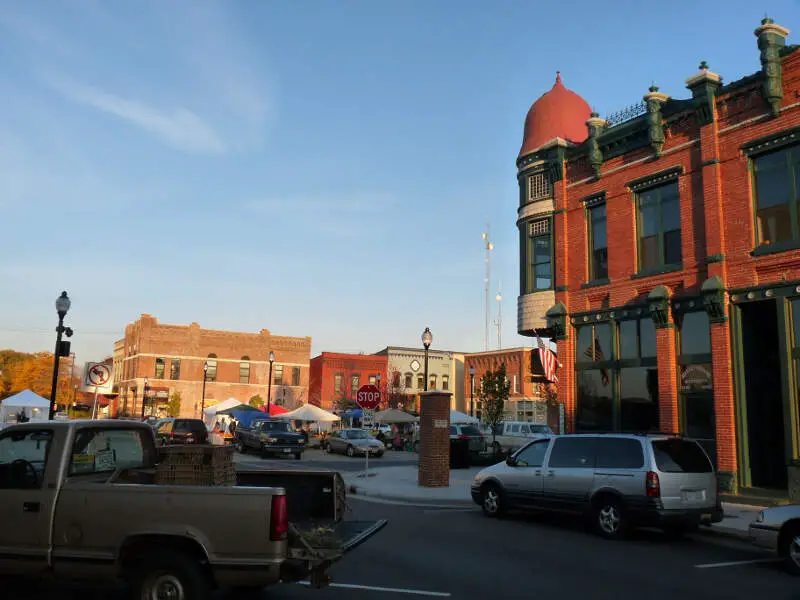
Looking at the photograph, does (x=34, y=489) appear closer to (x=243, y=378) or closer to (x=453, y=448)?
(x=453, y=448)

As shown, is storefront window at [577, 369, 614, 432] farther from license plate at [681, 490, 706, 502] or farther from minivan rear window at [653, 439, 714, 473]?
license plate at [681, 490, 706, 502]

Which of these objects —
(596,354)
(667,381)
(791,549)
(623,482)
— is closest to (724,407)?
(667,381)

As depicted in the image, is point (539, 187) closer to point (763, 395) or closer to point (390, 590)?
point (763, 395)

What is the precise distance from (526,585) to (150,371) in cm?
7448

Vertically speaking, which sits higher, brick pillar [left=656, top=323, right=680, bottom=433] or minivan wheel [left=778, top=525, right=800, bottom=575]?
brick pillar [left=656, top=323, right=680, bottom=433]

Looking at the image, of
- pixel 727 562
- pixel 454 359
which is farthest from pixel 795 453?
pixel 454 359

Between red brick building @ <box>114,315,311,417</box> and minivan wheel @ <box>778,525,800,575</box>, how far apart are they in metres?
69.8

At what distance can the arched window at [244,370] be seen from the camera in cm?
8000

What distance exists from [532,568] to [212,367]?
73.2 meters

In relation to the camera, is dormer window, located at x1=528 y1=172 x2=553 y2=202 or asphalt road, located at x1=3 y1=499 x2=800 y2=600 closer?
asphalt road, located at x1=3 y1=499 x2=800 y2=600

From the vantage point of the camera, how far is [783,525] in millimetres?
9820

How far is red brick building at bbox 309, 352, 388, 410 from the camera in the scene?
257 ft

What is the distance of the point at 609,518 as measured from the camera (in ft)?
41.6

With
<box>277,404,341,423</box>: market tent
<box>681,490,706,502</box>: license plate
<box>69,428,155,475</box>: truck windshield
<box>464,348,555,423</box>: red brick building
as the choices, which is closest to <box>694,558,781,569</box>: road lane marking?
<box>681,490,706,502</box>: license plate
